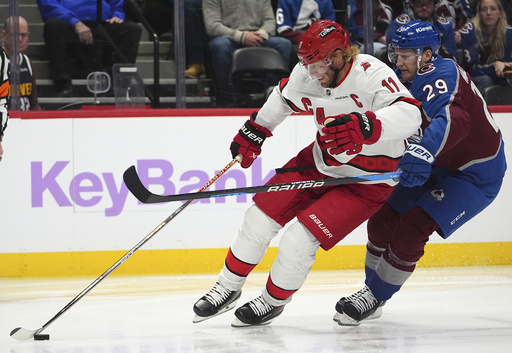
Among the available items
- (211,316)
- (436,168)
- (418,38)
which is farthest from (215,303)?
(418,38)

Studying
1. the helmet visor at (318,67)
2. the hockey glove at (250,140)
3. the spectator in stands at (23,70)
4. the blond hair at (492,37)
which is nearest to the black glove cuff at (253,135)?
the hockey glove at (250,140)

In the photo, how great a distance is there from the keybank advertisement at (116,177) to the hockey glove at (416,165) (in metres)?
2.00

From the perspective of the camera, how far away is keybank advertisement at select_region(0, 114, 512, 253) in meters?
4.89

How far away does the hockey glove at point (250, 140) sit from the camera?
138 inches

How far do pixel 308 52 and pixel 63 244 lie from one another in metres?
2.41

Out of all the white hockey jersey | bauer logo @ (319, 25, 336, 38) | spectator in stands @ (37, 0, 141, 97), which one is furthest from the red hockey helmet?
spectator in stands @ (37, 0, 141, 97)

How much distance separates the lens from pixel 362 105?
127 inches

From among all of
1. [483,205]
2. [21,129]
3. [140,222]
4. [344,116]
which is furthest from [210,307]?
[21,129]

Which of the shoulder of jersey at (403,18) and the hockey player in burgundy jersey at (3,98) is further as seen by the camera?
the shoulder of jersey at (403,18)

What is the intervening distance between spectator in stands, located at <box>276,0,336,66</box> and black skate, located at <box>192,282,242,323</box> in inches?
90.0

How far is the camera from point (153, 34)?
5.14 metres

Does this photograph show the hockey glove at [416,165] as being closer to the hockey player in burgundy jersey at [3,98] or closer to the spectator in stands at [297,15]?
the hockey player in burgundy jersey at [3,98]

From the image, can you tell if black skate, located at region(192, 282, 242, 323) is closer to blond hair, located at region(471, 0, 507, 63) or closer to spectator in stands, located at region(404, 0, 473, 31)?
spectator in stands, located at region(404, 0, 473, 31)

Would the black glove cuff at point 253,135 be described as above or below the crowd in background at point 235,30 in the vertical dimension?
above
